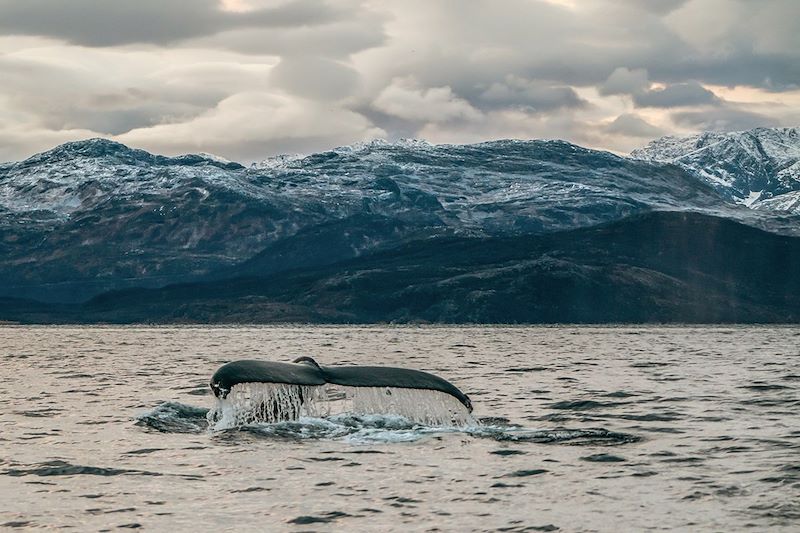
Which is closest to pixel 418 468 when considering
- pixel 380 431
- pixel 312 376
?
pixel 312 376

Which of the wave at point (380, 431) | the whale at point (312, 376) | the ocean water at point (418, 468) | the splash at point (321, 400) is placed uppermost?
the whale at point (312, 376)

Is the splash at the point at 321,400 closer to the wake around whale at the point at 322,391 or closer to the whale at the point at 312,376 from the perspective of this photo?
the wake around whale at the point at 322,391

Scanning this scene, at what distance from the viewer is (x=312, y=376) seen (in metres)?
25.4

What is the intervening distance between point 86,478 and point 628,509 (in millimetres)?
11051

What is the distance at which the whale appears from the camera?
2475cm

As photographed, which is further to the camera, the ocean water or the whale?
the whale

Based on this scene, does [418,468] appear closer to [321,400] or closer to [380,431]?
[380,431]

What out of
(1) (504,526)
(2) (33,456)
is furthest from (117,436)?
(1) (504,526)

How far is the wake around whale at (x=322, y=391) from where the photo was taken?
2498 centimetres

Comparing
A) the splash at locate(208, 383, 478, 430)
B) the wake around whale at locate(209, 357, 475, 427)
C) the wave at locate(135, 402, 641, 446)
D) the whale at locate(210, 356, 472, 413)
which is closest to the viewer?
the whale at locate(210, 356, 472, 413)

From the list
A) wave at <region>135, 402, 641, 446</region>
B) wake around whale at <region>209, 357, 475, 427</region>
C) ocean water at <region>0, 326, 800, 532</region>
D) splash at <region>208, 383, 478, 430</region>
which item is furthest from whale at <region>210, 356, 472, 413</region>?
wave at <region>135, 402, 641, 446</region>

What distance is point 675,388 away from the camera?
47.5m

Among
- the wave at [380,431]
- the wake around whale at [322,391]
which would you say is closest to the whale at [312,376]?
the wake around whale at [322,391]

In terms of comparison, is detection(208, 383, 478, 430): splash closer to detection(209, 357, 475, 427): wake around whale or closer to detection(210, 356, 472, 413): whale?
detection(209, 357, 475, 427): wake around whale
